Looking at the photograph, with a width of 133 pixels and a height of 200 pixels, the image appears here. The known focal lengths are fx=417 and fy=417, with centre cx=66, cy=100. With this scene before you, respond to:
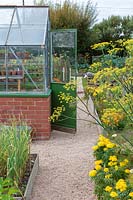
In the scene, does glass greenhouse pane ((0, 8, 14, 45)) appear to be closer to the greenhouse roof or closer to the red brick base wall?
the greenhouse roof

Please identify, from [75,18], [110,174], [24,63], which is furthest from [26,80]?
[75,18]

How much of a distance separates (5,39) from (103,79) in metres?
3.95

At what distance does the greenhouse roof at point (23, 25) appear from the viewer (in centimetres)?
812

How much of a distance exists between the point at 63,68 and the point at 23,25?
1.30 metres

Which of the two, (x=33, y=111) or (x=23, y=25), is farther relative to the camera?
(x=23, y=25)

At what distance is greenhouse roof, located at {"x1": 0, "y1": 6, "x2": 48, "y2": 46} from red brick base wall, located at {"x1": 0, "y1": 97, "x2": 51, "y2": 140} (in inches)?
42.9

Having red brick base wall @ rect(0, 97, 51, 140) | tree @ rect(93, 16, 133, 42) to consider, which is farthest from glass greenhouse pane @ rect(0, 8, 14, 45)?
tree @ rect(93, 16, 133, 42)

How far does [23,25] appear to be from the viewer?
28.3 ft

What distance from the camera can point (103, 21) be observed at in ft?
126

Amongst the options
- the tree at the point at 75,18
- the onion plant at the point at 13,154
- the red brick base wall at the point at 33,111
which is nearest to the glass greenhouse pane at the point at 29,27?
the red brick base wall at the point at 33,111

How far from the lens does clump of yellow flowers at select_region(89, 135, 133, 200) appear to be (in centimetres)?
371

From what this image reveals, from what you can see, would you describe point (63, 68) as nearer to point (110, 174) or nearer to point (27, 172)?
point (27, 172)

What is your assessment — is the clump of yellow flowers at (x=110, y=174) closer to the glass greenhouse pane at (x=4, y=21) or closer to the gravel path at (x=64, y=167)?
the gravel path at (x=64, y=167)

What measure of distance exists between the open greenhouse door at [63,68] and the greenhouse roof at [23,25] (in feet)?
1.80
